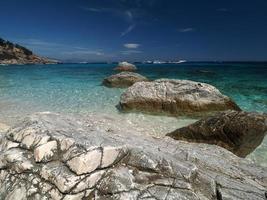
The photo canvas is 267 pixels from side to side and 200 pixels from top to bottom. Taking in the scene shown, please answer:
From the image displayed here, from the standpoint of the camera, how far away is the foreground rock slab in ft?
13.1

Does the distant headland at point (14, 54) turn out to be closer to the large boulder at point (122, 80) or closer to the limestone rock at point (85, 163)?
the large boulder at point (122, 80)

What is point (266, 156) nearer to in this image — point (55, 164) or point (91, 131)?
point (91, 131)

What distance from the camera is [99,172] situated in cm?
411

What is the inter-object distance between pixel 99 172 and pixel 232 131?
527 centimetres

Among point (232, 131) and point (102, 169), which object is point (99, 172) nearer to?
point (102, 169)

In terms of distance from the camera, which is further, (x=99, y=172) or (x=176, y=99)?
(x=176, y=99)

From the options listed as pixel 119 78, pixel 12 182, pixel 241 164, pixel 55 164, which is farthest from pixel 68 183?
pixel 119 78

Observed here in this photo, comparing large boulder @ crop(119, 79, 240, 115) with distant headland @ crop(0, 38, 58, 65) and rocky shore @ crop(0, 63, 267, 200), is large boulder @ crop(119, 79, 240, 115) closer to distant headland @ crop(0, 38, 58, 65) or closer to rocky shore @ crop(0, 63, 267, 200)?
rocky shore @ crop(0, 63, 267, 200)

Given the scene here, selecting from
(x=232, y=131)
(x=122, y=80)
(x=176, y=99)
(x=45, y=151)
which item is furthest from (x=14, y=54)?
(x=45, y=151)

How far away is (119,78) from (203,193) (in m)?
20.7

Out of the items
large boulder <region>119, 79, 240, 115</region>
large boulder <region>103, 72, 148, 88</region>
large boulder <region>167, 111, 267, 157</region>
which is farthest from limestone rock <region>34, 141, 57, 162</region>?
large boulder <region>103, 72, 148, 88</region>

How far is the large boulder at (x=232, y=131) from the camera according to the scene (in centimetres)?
811

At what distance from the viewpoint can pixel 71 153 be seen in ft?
13.9

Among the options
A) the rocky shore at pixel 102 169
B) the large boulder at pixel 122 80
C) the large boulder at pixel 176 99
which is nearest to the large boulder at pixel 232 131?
the rocky shore at pixel 102 169
